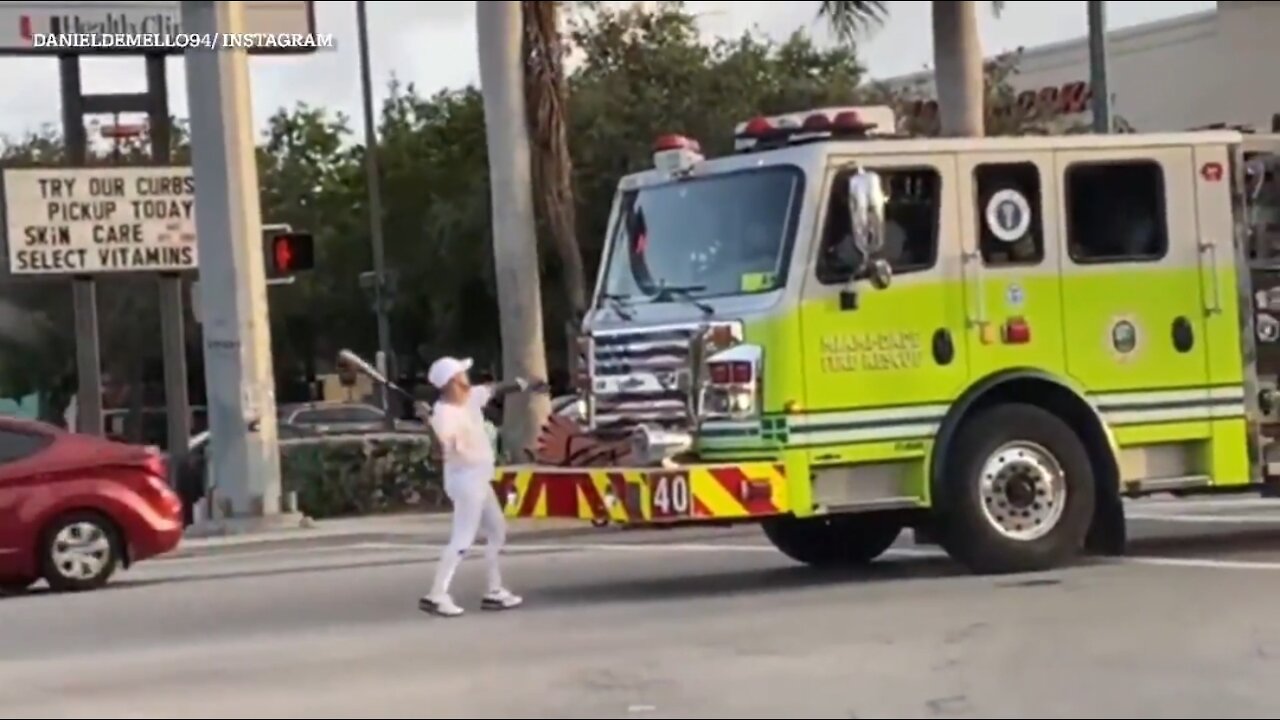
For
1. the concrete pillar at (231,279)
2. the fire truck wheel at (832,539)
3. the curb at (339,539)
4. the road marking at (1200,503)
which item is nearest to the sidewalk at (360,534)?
the curb at (339,539)

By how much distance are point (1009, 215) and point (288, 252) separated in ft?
36.8

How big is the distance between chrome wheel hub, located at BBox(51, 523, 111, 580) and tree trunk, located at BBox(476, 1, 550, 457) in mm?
8194

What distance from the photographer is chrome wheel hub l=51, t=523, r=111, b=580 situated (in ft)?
60.0

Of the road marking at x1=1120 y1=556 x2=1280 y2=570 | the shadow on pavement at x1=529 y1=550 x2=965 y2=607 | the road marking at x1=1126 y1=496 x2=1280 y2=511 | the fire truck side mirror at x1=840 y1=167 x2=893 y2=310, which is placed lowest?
the road marking at x1=1126 y1=496 x2=1280 y2=511

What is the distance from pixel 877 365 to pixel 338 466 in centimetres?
1364

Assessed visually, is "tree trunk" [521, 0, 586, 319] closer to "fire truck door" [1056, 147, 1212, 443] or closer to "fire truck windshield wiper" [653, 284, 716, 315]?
"fire truck windshield wiper" [653, 284, 716, 315]

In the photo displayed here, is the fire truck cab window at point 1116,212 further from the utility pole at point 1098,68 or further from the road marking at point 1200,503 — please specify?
the utility pole at point 1098,68

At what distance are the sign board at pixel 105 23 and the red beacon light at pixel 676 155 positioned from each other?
49.1 feet

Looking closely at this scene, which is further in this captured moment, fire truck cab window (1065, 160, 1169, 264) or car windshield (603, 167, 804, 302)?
fire truck cab window (1065, 160, 1169, 264)

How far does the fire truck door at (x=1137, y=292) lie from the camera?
15391 mm

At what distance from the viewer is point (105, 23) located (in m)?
30.8

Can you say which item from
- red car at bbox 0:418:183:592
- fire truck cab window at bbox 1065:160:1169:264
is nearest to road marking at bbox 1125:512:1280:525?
fire truck cab window at bbox 1065:160:1169:264

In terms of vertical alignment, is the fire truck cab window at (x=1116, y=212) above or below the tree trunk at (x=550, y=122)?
below

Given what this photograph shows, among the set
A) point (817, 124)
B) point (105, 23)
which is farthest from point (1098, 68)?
point (817, 124)
